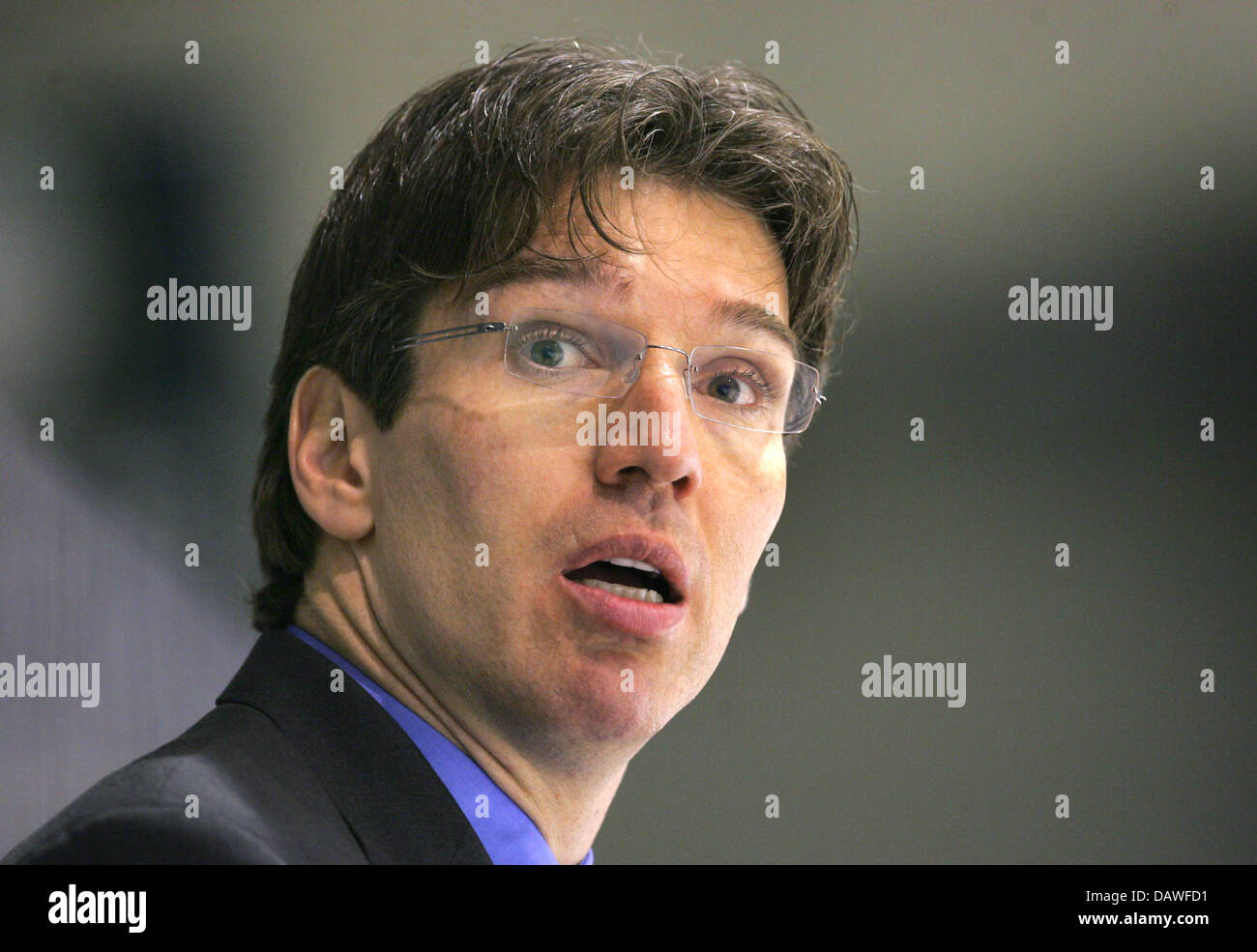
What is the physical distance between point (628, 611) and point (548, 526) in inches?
6.0

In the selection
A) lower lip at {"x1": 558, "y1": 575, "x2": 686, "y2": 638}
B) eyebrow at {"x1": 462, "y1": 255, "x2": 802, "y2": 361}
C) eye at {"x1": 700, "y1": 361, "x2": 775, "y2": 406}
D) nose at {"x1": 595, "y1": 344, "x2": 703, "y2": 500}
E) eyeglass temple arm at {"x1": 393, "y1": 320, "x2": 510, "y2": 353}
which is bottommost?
lower lip at {"x1": 558, "y1": 575, "x2": 686, "y2": 638}

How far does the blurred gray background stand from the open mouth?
0.65m

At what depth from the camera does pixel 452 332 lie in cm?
178

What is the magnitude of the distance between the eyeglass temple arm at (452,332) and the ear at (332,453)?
10cm

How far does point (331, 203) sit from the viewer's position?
198 centimetres

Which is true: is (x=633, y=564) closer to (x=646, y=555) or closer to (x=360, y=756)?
(x=646, y=555)

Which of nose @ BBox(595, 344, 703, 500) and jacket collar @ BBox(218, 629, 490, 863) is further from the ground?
nose @ BBox(595, 344, 703, 500)

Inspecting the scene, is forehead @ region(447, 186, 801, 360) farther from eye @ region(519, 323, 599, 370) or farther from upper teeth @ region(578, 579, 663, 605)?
upper teeth @ region(578, 579, 663, 605)

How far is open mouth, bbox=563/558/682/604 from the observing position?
173cm

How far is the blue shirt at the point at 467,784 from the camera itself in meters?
1.72

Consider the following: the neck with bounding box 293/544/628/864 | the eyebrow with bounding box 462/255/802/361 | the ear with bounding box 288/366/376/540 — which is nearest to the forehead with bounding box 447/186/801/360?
the eyebrow with bounding box 462/255/802/361

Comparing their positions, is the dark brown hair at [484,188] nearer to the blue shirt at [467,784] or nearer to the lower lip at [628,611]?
the blue shirt at [467,784]

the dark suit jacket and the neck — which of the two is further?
the neck

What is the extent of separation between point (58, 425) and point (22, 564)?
8.9 inches
